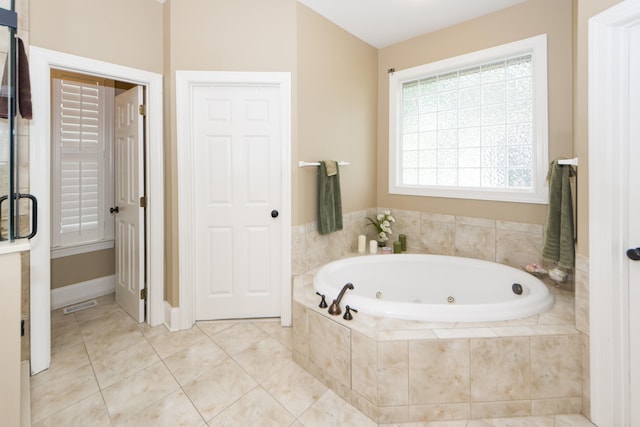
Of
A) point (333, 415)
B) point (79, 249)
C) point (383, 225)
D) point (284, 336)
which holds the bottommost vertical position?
point (333, 415)

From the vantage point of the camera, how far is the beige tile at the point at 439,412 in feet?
4.99

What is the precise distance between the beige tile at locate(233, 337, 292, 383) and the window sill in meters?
2.11

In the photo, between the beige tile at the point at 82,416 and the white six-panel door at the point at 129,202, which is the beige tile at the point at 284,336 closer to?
the beige tile at the point at 82,416

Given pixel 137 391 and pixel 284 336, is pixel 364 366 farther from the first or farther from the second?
pixel 137 391

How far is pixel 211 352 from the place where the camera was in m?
2.13

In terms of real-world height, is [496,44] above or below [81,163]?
above

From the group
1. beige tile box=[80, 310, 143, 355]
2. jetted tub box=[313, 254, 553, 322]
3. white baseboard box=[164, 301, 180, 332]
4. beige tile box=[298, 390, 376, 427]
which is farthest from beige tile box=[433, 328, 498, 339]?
beige tile box=[80, 310, 143, 355]

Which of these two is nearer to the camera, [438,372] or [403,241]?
[438,372]

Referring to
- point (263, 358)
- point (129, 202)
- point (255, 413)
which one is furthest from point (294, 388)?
point (129, 202)

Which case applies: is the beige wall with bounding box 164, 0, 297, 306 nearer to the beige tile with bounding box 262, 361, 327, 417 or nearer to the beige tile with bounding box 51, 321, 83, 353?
the beige tile with bounding box 51, 321, 83, 353

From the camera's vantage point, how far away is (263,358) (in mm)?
2068

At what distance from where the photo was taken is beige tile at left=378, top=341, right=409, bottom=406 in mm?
1503

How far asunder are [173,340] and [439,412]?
1.91 m

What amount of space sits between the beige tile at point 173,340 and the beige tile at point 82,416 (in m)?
0.47
